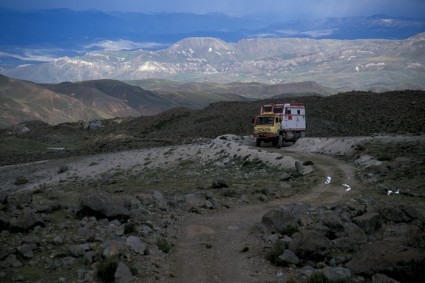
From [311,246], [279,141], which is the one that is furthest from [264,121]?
[311,246]

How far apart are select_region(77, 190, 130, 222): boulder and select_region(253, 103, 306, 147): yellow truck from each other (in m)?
32.4

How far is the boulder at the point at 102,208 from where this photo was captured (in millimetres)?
14703

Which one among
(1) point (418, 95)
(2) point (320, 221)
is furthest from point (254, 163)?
(1) point (418, 95)

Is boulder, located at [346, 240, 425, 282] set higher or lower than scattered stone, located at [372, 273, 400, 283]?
higher

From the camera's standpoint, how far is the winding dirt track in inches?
446

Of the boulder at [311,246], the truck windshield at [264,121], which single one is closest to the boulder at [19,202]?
Answer: the boulder at [311,246]

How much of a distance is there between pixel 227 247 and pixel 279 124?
1364 inches

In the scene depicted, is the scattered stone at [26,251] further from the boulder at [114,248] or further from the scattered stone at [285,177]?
the scattered stone at [285,177]

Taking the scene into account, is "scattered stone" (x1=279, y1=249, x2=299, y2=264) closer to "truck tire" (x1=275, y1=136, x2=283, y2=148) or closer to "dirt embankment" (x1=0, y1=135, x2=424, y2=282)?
"dirt embankment" (x1=0, y1=135, x2=424, y2=282)

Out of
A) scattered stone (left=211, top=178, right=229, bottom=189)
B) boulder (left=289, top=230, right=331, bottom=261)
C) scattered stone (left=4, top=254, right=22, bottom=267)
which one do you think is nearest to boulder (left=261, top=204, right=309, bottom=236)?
boulder (left=289, top=230, right=331, bottom=261)

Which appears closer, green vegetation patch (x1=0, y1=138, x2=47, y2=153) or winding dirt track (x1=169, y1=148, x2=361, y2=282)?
winding dirt track (x1=169, y1=148, x2=361, y2=282)

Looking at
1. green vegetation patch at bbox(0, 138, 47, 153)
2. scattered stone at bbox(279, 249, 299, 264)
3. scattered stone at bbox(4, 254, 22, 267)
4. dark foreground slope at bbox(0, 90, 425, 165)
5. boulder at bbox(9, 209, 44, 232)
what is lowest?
green vegetation patch at bbox(0, 138, 47, 153)

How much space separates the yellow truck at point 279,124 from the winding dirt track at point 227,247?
24.4 metres

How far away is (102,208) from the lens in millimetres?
14773
